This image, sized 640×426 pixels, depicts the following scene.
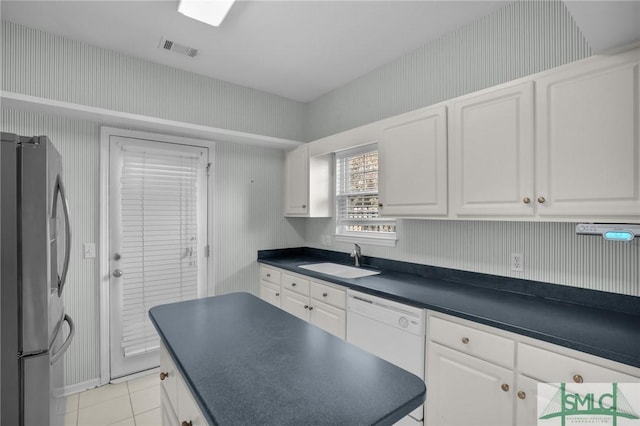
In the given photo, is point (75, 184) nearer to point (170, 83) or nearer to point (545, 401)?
point (170, 83)

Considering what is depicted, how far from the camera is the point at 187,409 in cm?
110

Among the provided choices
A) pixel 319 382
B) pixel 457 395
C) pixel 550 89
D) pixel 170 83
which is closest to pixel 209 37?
pixel 170 83

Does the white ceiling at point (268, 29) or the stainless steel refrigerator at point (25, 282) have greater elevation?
the white ceiling at point (268, 29)

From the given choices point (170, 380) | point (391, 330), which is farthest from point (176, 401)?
point (391, 330)

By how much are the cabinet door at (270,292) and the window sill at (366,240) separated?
→ 828mm

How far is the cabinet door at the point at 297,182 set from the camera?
3357mm

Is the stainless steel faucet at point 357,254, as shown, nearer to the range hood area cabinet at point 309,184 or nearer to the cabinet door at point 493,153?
the range hood area cabinet at point 309,184

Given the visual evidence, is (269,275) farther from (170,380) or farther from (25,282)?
(25,282)

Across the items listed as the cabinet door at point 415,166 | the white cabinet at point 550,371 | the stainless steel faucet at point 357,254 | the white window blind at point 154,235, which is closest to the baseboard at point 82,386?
the white window blind at point 154,235

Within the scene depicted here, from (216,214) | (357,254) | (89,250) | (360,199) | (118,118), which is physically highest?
(118,118)

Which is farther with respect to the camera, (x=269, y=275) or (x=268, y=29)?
(x=269, y=275)

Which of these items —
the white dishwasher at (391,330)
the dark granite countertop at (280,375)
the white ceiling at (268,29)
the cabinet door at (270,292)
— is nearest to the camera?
the dark granite countertop at (280,375)

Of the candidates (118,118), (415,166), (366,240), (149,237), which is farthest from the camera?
(366,240)

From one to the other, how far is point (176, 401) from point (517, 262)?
2047mm
